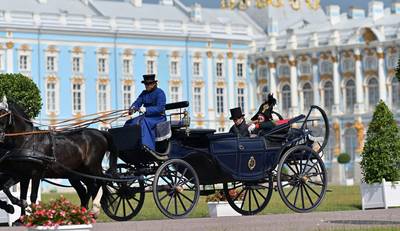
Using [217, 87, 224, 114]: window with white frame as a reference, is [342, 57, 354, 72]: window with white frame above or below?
above

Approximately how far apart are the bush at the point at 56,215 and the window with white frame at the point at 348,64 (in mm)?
48558

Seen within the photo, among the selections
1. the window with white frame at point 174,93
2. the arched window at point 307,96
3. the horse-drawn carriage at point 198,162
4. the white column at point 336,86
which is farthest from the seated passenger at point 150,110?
the arched window at point 307,96

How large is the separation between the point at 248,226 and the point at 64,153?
2741 mm

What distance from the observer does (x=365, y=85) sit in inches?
2424

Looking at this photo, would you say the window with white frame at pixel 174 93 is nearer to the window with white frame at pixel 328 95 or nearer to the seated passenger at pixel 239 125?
the window with white frame at pixel 328 95

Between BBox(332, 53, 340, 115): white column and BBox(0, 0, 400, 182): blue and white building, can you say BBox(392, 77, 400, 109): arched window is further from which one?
BBox(332, 53, 340, 115): white column

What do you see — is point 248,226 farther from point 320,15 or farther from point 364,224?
point 320,15

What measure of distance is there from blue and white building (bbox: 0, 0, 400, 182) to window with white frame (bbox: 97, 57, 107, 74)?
0.14ft

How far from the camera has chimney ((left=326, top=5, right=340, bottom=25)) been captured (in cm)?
6669

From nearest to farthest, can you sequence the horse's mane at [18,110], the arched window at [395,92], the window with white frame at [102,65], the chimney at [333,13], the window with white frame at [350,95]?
the horse's mane at [18,110]
the window with white frame at [102,65]
the arched window at [395,92]
the window with white frame at [350,95]
the chimney at [333,13]

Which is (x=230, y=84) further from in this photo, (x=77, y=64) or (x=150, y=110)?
(x=150, y=110)

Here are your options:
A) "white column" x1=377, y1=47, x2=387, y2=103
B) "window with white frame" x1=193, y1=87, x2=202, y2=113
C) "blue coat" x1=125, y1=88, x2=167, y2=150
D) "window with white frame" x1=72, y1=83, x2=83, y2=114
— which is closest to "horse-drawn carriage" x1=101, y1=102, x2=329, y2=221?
"blue coat" x1=125, y1=88, x2=167, y2=150

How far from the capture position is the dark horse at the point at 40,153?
16.5 meters

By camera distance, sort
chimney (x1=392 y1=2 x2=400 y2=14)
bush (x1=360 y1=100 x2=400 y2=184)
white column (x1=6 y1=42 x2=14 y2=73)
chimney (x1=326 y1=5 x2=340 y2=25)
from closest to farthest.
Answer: bush (x1=360 y1=100 x2=400 y2=184) < white column (x1=6 y1=42 x2=14 y2=73) < chimney (x1=392 y1=2 x2=400 y2=14) < chimney (x1=326 y1=5 x2=340 y2=25)
